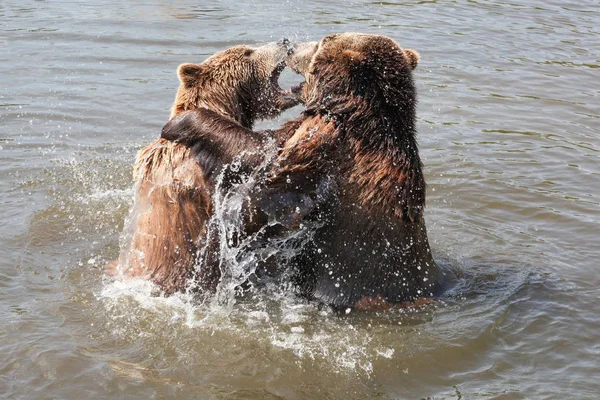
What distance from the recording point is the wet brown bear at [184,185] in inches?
235

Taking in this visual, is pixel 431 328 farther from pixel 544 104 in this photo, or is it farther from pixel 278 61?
pixel 544 104

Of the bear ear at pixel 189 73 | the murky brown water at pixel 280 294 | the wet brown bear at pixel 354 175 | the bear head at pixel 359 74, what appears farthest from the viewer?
the bear ear at pixel 189 73

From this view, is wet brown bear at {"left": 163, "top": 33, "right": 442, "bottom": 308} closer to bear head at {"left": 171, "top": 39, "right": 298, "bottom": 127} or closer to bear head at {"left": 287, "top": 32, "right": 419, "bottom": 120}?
bear head at {"left": 287, "top": 32, "right": 419, "bottom": 120}

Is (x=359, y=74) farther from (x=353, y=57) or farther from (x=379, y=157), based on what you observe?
(x=379, y=157)

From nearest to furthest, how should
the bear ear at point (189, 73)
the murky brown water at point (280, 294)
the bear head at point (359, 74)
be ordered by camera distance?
the murky brown water at point (280, 294) < the bear head at point (359, 74) < the bear ear at point (189, 73)

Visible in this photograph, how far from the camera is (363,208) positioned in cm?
588

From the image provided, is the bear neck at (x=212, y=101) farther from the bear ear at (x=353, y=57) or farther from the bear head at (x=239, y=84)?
the bear ear at (x=353, y=57)

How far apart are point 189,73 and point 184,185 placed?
3.08 feet

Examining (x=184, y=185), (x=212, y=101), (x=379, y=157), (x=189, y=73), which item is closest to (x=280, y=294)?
(x=184, y=185)

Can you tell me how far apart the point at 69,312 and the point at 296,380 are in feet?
6.14

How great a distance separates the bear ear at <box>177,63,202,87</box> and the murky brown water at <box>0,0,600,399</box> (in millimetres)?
1611

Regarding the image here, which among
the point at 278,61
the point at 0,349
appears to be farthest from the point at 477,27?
the point at 0,349

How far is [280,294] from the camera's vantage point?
20.5ft

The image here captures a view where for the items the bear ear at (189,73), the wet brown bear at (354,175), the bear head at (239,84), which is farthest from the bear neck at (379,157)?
the bear ear at (189,73)
